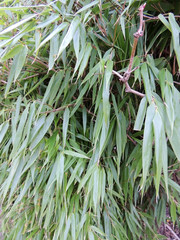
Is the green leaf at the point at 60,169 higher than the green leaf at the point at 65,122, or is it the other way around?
the green leaf at the point at 65,122

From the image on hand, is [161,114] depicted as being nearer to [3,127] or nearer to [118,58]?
[118,58]

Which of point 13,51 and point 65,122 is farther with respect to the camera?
point 65,122

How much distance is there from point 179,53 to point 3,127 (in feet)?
2.14

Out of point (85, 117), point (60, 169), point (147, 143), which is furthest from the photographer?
point (85, 117)

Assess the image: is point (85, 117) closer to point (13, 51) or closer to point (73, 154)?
point (73, 154)

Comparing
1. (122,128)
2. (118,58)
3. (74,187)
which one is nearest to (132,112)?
(122,128)

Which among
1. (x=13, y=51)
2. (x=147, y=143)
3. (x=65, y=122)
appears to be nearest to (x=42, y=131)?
(x=65, y=122)

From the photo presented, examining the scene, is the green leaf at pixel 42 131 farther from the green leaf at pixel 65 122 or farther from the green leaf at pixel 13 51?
the green leaf at pixel 13 51

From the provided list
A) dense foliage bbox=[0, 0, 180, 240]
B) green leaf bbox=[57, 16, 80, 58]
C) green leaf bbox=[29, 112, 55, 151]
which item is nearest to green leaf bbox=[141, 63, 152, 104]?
dense foliage bbox=[0, 0, 180, 240]

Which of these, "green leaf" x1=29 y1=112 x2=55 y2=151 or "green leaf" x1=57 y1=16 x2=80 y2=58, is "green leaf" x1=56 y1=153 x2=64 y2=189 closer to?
"green leaf" x1=29 y1=112 x2=55 y2=151

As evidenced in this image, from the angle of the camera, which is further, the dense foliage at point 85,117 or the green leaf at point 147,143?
the dense foliage at point 85,117

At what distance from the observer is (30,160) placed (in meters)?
0.65

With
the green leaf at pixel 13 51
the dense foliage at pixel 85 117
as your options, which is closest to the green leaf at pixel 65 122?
the dense foliage at pixel 85 117

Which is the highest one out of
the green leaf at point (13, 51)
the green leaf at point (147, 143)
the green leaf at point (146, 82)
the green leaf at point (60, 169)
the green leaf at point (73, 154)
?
the green leaf at point (13, 51)
